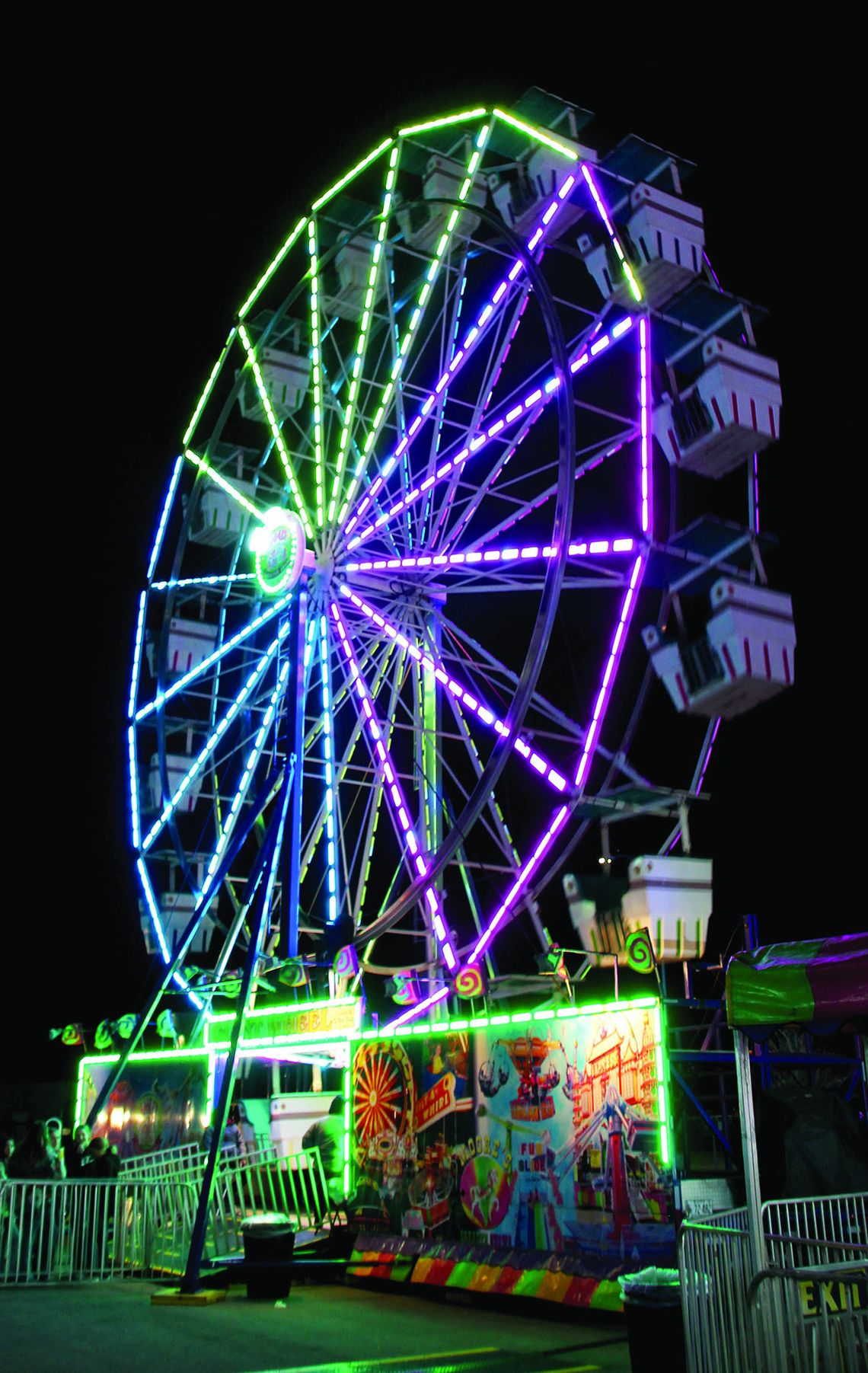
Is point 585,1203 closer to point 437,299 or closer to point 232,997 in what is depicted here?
point 232,997

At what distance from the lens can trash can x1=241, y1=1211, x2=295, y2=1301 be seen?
36.4ft

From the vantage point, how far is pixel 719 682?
11.2m

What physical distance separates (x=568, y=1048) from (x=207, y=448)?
33.4 feet

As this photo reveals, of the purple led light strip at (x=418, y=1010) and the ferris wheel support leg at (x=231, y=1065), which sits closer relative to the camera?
the ferris wheel support leg at (x=231, y=1065)

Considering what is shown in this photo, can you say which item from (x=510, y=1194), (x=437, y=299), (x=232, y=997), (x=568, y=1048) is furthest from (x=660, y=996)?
(x=437, y=299)

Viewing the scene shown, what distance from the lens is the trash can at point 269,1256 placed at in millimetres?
11086

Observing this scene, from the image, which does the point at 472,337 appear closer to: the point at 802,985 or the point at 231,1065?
the point at 231,1065

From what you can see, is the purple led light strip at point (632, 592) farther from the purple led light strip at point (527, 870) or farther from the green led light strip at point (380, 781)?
the green led light strip at point (380, 781)

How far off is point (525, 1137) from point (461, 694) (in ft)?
15.2

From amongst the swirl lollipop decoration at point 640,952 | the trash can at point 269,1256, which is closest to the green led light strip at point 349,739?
the trash can at point 269,1256

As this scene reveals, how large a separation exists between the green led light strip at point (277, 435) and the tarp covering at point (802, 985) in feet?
30.3

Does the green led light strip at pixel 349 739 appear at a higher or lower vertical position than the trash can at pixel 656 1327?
higher

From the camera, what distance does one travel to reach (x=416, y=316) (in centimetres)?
1488

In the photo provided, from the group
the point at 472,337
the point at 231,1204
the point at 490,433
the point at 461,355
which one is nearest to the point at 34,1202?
the point at 231,1204
